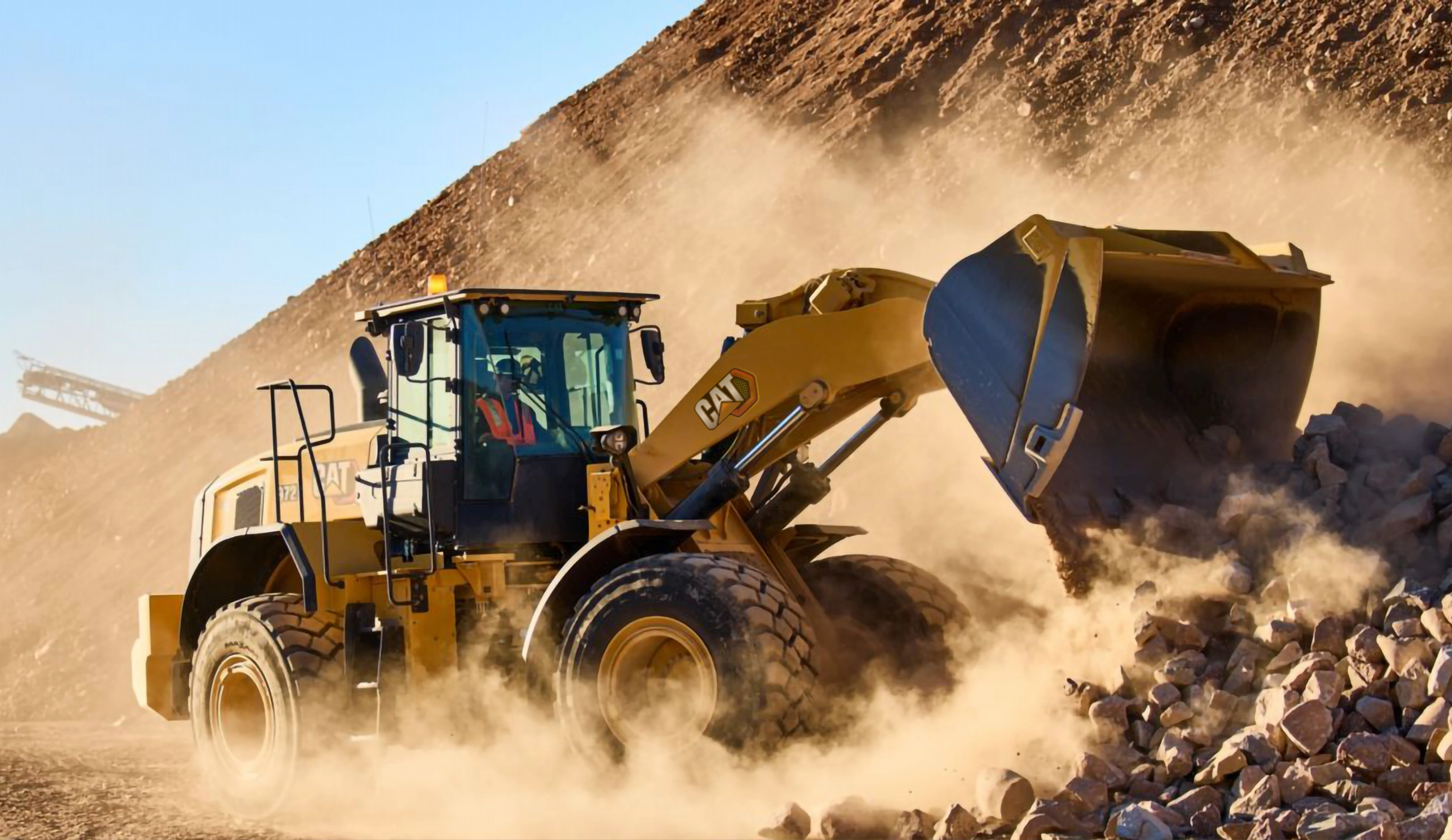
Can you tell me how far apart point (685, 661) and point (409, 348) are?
7.61ft

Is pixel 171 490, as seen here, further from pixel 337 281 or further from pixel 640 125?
pixel 640 125

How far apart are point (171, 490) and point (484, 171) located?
23.8 feet

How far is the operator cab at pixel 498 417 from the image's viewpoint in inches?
355

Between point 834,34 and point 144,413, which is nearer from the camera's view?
point 834,34

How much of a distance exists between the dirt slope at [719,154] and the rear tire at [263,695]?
9.60 meters

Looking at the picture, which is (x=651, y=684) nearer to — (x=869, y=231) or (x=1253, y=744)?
(x=1253, y=744)

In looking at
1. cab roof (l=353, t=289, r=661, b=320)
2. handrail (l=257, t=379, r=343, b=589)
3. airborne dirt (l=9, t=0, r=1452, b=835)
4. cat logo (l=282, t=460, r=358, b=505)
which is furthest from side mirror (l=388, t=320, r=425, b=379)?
airborne dirt (l=9, t=0, r=1452, b=835)

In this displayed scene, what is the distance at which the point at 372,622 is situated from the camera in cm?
955

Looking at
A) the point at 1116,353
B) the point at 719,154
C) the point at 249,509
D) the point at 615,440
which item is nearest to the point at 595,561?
the point at 615,440

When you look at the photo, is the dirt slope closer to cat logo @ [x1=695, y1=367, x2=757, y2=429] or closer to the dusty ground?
the dusty ground

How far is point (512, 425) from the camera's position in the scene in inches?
357

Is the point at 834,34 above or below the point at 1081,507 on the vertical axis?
above

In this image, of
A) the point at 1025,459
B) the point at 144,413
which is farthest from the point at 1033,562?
the point at 144,413

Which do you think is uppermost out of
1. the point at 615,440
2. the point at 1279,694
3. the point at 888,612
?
the point at 615,440
